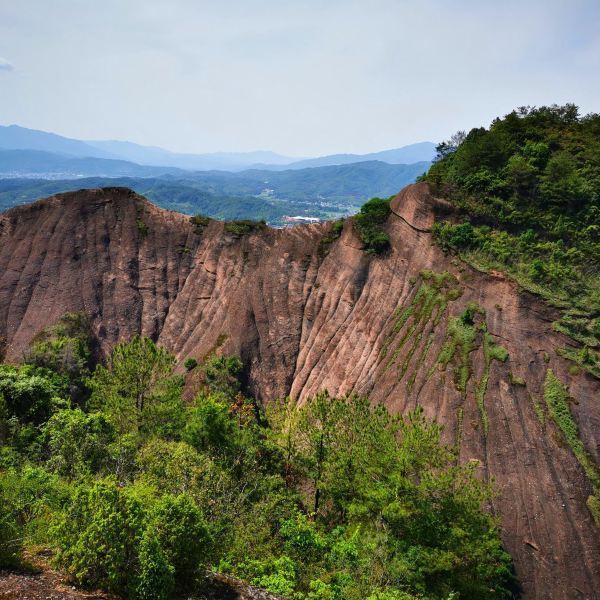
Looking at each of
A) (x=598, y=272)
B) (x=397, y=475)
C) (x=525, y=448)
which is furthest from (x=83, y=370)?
(x=598, y=272)

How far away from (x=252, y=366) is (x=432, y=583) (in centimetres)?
3495

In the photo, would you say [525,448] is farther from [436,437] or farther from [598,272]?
[598,272]

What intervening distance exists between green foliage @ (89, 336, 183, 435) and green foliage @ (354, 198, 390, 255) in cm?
2925

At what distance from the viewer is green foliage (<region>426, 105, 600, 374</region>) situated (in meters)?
40.3

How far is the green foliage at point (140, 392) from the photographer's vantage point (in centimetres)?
3491

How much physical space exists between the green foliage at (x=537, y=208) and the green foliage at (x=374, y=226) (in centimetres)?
658

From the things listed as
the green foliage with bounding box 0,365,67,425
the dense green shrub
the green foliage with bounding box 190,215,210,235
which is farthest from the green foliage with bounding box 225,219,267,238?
the dense green shrub

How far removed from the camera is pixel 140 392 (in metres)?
36.8

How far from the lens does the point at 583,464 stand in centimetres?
3112

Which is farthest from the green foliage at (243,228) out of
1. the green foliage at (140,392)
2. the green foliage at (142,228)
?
the green foliage at (140,392)

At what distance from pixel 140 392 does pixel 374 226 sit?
Answer: 114ft

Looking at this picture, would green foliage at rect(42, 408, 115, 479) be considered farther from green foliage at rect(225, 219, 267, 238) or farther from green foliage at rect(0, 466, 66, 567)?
green foliage at rect(225, 219, 267, 238)

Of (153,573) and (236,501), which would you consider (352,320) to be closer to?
(236,501)

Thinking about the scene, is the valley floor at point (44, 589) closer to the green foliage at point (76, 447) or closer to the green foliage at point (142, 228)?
the green foliage at point (76, 447)
